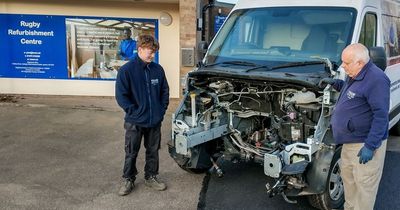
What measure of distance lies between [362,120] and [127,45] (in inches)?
317

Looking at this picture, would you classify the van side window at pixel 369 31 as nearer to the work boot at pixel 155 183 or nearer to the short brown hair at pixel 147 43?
the short brown hair at pixel 147 43

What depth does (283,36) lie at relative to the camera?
17.7ft

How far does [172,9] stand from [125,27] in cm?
125

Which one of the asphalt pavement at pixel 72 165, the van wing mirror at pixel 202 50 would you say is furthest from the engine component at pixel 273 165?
the van wing mirror at pixel 202 50

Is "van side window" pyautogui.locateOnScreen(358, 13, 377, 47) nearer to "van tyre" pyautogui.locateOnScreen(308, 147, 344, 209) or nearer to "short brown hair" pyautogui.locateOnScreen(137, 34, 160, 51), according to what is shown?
"van tyre" pyautogui.locateOnScreen(308, 147, 344, 209)

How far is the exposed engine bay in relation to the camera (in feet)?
13.6

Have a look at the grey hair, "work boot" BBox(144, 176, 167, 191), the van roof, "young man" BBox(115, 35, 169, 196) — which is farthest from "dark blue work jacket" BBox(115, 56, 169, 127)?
the grey hair

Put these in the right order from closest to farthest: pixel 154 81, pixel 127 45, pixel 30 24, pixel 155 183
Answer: pixel 154 81 < pixel 155 183 < pixel 30 24 < pixel 127 45

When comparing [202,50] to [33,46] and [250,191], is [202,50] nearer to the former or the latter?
[250,191]

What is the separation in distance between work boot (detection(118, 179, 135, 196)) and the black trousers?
0.06 metres

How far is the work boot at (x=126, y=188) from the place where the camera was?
494 centimetres

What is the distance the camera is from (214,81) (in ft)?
16.6

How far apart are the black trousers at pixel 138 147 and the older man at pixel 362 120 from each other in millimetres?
2093

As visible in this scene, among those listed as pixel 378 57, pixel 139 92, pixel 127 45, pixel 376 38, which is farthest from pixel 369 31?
pixel 127 45
